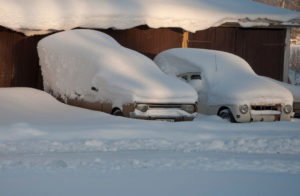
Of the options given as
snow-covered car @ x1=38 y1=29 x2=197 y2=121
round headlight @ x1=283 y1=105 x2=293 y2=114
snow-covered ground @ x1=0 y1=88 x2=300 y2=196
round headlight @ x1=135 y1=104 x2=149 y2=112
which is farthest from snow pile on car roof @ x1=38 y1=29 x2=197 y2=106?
round headlight @ x1=283 y1=105 x2=293 y2=114

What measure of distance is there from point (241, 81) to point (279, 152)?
4.84 meters

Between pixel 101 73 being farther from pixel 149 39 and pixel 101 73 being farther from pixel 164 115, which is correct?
pixel 149 39

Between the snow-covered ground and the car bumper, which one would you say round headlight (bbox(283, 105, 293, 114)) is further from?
the car bumper

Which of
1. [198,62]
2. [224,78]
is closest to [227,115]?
[224,78]

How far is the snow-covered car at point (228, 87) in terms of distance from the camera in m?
12.8

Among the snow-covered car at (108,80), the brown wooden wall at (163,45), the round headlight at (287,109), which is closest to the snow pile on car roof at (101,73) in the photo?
the snow-covered car at (108,80)

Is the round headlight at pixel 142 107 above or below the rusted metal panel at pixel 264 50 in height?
below

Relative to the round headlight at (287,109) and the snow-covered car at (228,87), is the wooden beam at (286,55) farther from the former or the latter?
the round headlight at (287,109)

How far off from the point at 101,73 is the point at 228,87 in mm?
2877

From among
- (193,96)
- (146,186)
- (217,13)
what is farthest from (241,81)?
(146,186)

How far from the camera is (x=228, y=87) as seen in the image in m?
13.3

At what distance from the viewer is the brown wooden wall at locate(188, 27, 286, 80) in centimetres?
2097

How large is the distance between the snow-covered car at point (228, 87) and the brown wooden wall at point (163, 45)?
184 inches

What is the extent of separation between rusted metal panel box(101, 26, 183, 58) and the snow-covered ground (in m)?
6.54
